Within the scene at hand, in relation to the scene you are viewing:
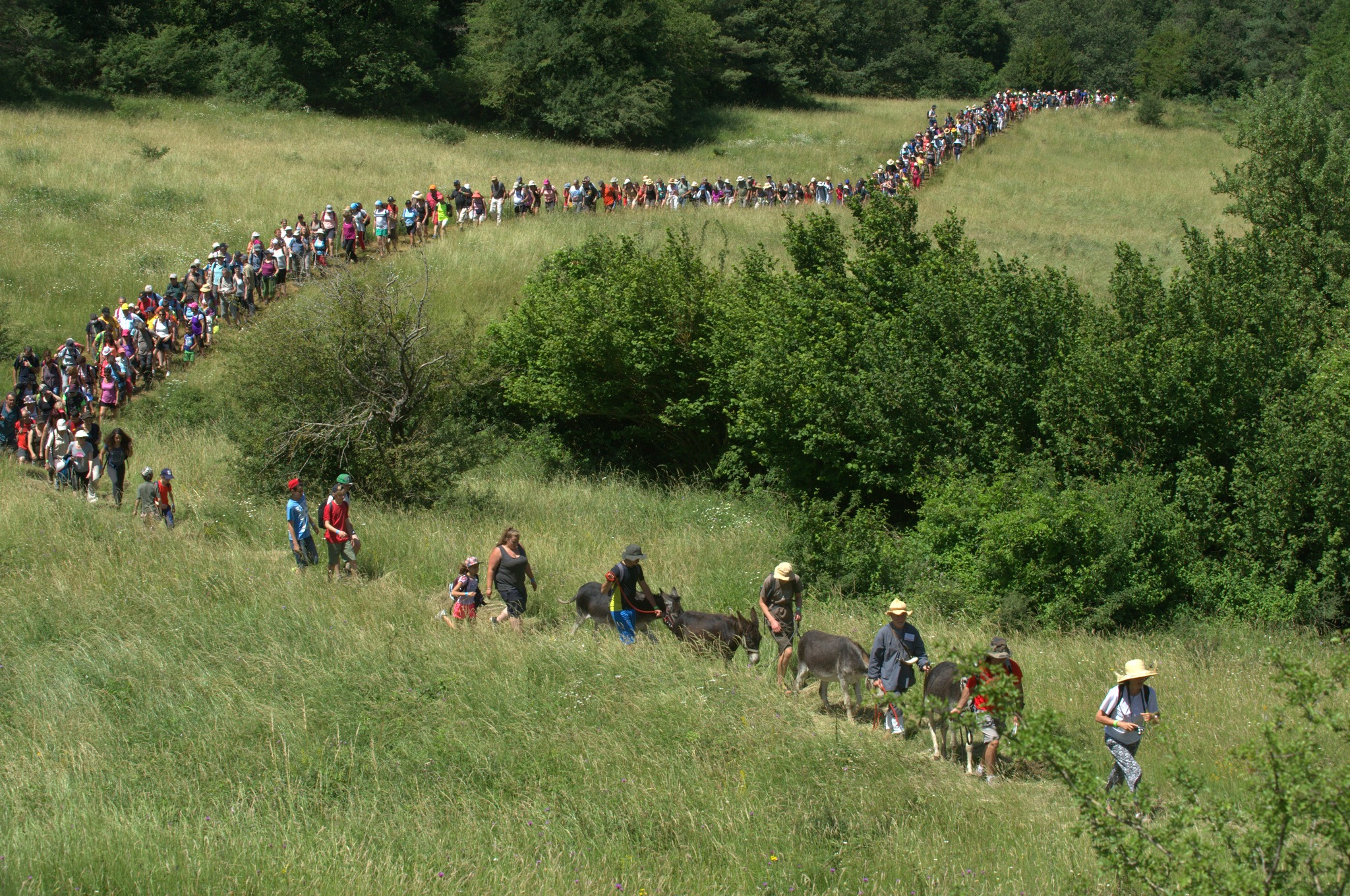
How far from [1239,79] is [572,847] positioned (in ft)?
281

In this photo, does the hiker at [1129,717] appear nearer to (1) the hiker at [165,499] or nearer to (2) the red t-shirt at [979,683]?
(2) the red t-shirt at [979,683]

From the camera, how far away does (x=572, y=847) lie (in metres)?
7.30

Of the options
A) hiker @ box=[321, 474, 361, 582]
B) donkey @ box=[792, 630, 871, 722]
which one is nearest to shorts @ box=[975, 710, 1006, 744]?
donkey @ box=[792, 630, 871, 722]

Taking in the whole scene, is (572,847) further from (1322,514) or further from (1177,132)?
(1177,132)

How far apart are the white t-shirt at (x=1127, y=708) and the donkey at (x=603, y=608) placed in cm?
415

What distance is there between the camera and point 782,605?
1052 centimetres

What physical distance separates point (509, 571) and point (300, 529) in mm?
2723

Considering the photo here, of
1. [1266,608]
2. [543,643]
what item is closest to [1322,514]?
[1266,608]

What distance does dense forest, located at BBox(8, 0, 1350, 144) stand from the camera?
45.3 metres

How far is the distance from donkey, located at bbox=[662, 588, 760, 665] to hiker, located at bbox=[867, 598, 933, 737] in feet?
5.24

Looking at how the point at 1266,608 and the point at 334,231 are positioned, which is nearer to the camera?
the point at 1266,608

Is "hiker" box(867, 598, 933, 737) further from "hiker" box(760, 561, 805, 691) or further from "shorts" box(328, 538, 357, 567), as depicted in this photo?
"shorts" box(328, 538, 357, 567)

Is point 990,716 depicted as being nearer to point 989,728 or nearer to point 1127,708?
point 989,728

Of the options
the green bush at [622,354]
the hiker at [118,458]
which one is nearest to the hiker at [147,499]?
the hiker at [118,458]
